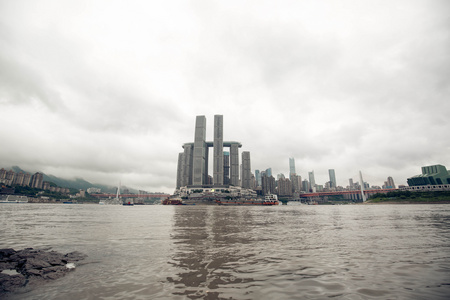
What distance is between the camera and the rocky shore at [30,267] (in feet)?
28.2

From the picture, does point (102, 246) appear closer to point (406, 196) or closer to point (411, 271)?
point (411, 271)

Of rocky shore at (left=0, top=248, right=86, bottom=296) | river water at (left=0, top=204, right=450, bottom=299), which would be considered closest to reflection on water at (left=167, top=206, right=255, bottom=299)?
river water at (left=0, top=204, right=450, bottom=299)

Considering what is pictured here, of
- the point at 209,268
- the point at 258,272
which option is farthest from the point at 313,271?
the point at 209,268

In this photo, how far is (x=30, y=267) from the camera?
9984mm

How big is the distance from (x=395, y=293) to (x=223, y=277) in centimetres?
630

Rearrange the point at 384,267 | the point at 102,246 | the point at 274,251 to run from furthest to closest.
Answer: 1. the point at 102,246
2. the point at 274,251
3. the point at 384,267

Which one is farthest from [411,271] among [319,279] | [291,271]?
[291,271]

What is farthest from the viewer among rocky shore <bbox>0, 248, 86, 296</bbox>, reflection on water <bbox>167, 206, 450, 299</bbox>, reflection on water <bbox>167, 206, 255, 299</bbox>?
rocky shore <bbox>0, 248, 86, 296</bbox>

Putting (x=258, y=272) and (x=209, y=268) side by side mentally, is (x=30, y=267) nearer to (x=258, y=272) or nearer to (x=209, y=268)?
(x=209, y=268)

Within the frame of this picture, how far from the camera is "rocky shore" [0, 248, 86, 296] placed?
8.61m

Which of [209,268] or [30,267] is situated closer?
[30,267]

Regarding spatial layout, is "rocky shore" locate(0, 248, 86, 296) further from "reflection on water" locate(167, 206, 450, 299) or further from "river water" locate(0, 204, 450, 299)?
"reflection on water" locate(167, 206, 450, 299)

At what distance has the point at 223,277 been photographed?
880 cm

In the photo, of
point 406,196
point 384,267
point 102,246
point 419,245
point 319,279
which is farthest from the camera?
point 406,196
